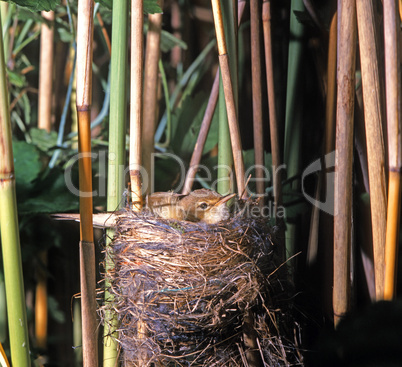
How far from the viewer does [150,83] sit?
0.91 metres

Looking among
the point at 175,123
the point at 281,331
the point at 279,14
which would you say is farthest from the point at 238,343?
the point at 279,14

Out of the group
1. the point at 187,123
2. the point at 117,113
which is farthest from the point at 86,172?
the point at 187,123

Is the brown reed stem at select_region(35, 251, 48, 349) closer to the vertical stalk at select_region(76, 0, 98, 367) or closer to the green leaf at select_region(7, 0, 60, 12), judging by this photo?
the vertical stalk at select_region(76, 0, 98, 367)

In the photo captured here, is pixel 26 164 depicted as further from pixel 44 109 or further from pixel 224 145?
pixel 224 145

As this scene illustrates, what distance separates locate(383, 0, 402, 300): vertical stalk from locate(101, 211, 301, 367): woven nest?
21 cm

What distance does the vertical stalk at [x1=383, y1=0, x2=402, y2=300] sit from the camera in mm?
578

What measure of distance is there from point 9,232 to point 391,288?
60 cm

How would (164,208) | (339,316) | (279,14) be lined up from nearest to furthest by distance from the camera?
(339,316) → (164,208) → (279,14)

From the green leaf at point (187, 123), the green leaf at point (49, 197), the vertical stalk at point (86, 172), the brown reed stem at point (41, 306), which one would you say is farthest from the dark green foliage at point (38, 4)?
the brown reed stem at point (41, 306)

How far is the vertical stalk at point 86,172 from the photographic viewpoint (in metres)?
0.59

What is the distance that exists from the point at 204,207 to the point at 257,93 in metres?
0.28

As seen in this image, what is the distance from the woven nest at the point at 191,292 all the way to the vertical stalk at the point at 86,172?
6cm

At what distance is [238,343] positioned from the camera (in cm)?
72

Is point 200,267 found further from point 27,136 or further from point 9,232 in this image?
point 27,136
